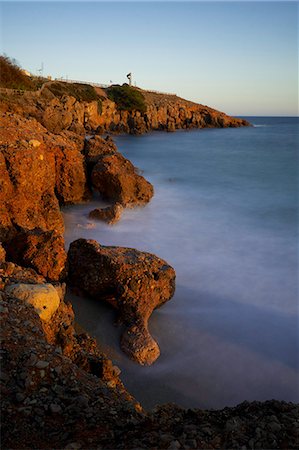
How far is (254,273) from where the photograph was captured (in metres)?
9.45

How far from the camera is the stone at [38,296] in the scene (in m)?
4.27

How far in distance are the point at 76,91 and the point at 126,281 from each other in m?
50.8

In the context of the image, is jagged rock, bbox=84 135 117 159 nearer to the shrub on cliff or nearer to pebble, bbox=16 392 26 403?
pebble, bbox=16 392 26 403

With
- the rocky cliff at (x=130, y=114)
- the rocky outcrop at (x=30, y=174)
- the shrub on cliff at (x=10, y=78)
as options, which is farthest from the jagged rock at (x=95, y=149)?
the rocky cliff at (x=130, y=114)

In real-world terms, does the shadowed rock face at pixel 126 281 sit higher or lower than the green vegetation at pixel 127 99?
lower

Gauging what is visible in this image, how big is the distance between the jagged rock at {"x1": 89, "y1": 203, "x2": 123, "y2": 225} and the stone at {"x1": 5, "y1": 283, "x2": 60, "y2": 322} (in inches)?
269

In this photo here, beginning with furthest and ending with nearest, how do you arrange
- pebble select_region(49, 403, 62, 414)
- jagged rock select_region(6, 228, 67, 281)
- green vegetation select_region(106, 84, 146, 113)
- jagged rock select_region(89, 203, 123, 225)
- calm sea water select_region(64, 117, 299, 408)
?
1. green vegetation select_region(106, 84, 146, 113)
2. jagged rock select_region(89, 203, 123, 225)
3. jagged rock select_region(6, 228, 67, 281)
4. calm sea water select_region(64, 117, 299, 408)
5. pebble select_region(49, 403, 62, 414)

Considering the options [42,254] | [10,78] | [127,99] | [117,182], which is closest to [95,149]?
[117,182]

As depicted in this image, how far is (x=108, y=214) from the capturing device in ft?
37.6

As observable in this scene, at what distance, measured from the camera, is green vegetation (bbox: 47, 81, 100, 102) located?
48275 mm

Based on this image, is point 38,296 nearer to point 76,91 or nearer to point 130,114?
point 76,91

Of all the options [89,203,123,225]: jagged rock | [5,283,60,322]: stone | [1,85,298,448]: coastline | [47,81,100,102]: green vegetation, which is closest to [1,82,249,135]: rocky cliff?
[47,81,100,102]: green vegetation

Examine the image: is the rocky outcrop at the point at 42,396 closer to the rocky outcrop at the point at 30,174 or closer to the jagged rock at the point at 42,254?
the jagged rock at the point at 42,254

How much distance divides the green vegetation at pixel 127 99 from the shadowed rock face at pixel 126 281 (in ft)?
171
